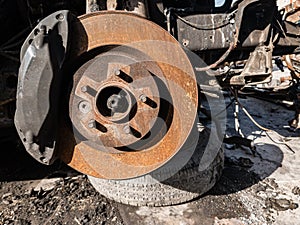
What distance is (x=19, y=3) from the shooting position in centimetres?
187

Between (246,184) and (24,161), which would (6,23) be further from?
(246,184)

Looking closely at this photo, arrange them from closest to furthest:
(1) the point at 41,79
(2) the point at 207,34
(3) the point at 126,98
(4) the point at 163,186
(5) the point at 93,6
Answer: (1) the point at 41,79 < (3) the point at 126,98 < (5) the point at 93,6 < (2) the point at 207,34 < (4) the point at 163,186

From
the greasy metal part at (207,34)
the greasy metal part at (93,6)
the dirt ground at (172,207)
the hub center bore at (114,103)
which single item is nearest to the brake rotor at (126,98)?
the hub center bore at (114,103)

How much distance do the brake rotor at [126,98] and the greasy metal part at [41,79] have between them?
0.08m

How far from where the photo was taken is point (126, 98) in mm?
1376

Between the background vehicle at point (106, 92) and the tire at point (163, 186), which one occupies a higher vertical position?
the background vehicle at point (106, 92)

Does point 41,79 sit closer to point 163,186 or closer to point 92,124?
point 92,124

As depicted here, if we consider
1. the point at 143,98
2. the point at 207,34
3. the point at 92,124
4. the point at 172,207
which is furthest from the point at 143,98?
the point at 172,207

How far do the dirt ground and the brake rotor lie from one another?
1.81 feet

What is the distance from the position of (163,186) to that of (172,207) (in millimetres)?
161

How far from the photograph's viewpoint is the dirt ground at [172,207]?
5.94 feet

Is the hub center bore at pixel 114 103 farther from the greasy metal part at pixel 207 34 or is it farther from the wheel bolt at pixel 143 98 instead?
the greasy metal part at pixel 207 34

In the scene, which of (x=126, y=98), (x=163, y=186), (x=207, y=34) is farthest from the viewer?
(x=163, y=186)

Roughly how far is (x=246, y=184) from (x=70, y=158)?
1.39 m
